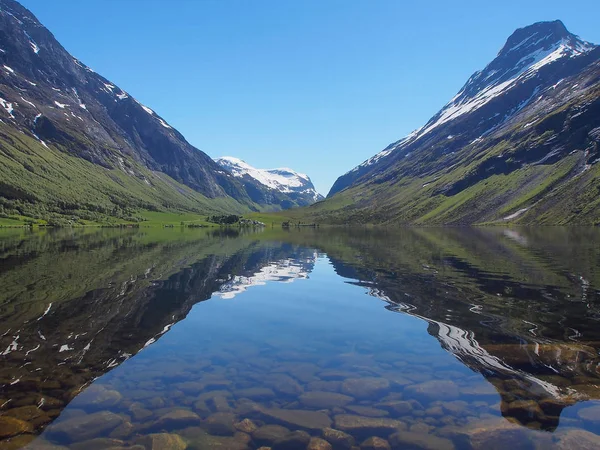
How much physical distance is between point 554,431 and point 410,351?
32.8 feet

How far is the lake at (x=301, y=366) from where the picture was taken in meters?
15.1

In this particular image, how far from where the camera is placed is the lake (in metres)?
15.1

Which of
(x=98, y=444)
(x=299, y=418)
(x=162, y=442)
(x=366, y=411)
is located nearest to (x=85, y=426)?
(x=98, y=444)

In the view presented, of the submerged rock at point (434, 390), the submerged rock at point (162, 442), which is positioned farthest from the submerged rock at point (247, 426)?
the submerged rock at point (434, 390)

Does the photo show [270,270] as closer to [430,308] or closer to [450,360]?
[430,308]

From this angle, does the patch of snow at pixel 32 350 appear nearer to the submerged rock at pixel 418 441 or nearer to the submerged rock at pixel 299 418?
the submerged rock at pixel 299 418

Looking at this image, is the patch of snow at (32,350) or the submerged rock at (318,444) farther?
the patch of snow at (32,350)

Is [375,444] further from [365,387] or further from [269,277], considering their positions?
[269,277]

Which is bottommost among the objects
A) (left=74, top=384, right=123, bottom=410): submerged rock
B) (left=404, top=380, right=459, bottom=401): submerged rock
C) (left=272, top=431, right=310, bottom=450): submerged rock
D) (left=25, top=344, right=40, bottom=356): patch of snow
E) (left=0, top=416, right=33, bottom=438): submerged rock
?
(left=0, top=416, right=33, bottom=438): submerged rock

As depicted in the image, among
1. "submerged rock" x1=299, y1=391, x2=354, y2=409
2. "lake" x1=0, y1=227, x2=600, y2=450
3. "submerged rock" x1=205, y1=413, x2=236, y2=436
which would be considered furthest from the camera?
"submerged rock" x1=299, y1=391, x2=354, y2=409

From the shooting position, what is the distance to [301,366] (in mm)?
22094

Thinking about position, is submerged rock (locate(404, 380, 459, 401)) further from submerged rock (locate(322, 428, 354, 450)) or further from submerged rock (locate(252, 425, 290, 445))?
submerged rock (locate(252, 425, 290, 445))

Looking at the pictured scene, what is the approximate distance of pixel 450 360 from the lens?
22.8 metres

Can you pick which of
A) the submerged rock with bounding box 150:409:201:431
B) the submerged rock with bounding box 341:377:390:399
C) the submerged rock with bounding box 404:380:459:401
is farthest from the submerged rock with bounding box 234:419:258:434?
the submerged rock with bounding box 404:380:459:401
